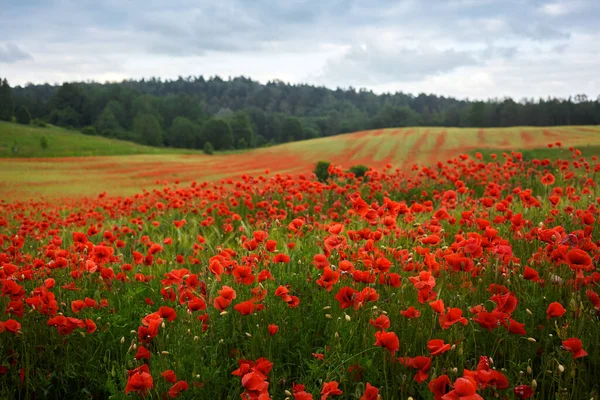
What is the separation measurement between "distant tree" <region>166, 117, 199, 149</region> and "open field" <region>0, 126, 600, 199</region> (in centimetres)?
2496

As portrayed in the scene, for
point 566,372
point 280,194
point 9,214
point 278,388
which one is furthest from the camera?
point 280,194

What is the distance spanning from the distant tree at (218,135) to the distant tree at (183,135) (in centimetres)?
293

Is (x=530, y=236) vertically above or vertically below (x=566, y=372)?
above

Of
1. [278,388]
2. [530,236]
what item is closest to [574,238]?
[530,236]

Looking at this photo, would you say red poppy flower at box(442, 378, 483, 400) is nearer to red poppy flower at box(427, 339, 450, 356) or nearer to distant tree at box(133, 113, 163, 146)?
red poppy flower at box(427, 339, 450, 356)

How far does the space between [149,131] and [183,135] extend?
470 centimetres

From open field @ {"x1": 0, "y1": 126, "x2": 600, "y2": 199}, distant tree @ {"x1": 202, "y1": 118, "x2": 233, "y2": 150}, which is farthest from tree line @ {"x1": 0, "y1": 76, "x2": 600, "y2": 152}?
open field @ {"x1": 0, "y1": 126, "x2": 600, "y2": 199}

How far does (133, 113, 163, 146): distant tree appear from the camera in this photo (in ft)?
213

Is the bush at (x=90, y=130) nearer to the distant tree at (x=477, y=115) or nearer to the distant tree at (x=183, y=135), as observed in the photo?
the distant tree at (x=183, y=135)

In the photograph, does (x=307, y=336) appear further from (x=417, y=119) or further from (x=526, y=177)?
(x=417, y=119)

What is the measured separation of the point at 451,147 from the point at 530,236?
3272 centimetres

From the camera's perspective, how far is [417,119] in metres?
76.6

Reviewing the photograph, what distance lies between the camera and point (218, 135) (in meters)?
63.7

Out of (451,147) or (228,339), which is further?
(451,147)
